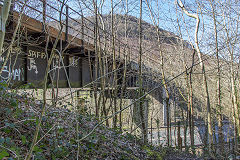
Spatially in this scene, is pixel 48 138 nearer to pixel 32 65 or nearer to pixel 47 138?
pixel 47 138

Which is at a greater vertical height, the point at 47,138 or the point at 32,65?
the point at 32,65

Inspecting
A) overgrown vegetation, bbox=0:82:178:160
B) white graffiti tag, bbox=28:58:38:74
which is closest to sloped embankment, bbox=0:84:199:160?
overgrown vegetation, bbox=0:82:178:160

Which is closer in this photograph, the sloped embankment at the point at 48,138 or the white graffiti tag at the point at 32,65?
the sloped embankment at the point at 48,138

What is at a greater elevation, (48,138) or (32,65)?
(32,65)

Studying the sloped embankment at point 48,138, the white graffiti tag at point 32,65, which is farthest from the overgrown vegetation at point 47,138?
the white graffiti tag at point 32,65

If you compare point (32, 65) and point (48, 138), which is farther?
point (32, 65)

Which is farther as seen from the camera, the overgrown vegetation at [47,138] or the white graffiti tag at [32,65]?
the white graffiti tag at [32,65]

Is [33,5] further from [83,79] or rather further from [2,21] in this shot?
[2,21]

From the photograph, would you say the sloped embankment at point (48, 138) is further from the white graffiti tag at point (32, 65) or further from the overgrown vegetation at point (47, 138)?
the white graffiti tag at point (32, 65)

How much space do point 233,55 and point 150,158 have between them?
7424mm

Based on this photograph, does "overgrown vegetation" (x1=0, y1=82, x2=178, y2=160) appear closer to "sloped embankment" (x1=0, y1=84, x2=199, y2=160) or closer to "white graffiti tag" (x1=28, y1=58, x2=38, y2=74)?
"sloped embankment" (x1=0, y1=84, x2=199, y2=160)

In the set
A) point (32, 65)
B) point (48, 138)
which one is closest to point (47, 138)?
point (48, 138)

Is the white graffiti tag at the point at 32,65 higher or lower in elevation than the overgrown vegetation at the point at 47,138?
higher

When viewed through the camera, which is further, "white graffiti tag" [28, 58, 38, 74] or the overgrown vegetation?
"white graffiti tag" [28, 58, 38, 74]
